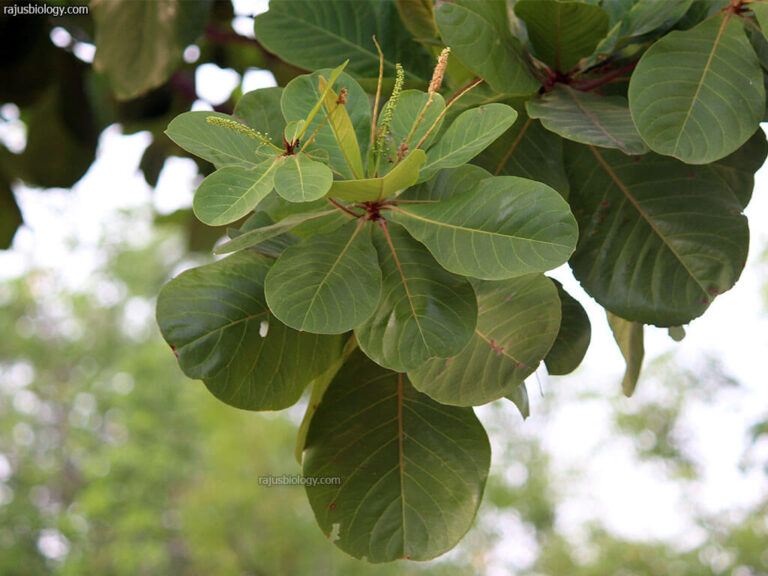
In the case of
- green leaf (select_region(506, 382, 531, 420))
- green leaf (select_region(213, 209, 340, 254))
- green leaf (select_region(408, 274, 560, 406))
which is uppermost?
green leaf (select_region(213, 209, 340, 254))

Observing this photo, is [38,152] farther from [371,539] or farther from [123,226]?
[123,226]

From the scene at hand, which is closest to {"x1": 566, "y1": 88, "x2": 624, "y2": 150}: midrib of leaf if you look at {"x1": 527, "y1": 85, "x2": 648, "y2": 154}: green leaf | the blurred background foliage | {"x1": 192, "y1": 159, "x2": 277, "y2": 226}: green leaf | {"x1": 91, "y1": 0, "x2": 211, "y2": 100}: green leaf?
{"x1": 527, "y1": 85, "x2": 648, "y2": 154}: green leaf

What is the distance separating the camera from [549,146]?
0.46 m

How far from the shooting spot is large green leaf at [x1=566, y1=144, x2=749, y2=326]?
445 millimetres

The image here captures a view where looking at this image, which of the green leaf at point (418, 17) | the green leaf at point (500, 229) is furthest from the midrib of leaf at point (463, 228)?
the green leaf at point (418, 17)

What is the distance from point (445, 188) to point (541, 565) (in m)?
9.84

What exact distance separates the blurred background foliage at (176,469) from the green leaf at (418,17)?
11.8 ft

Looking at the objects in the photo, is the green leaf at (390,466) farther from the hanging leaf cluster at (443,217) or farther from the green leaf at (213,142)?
the green leaf at (213,142)

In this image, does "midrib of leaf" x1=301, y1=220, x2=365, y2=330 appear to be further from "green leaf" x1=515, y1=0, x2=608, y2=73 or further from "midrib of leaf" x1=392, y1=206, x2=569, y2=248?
"green leaf" x1=515, y1=0, x2=608, y2=73

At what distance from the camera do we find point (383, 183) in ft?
1.08

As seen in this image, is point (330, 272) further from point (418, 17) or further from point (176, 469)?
point (176, 469)

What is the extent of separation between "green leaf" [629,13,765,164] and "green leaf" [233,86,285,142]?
Answer: 21 centimetres

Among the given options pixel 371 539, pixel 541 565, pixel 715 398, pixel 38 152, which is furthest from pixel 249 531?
pixel 371 539

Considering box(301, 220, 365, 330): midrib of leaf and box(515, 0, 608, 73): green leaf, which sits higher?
box(515, 0, 608, 73): green leaf
